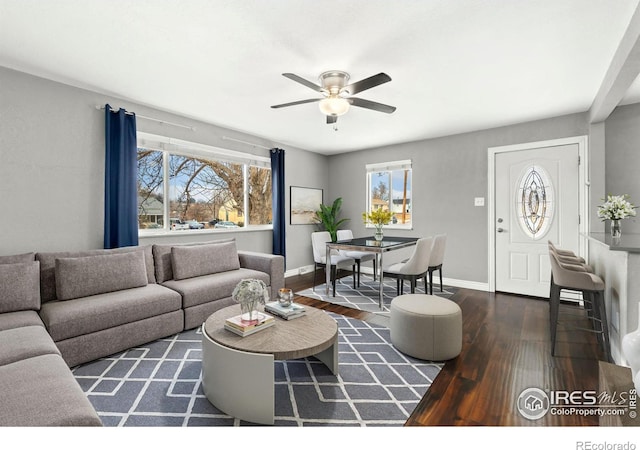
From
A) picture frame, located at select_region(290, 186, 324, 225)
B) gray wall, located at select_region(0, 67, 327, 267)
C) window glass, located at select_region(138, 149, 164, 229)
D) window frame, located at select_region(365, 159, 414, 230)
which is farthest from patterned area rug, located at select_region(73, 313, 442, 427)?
picture frame, located at select_region(290, 186, 324, 225)

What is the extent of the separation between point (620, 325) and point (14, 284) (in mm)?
4470

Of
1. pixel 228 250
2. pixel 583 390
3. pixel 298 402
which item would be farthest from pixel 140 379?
pixel 583 390

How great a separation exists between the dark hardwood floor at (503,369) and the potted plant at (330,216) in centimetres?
244

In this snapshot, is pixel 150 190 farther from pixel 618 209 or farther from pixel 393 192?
pixel 618 209

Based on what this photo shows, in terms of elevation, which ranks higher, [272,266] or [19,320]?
[272,266]

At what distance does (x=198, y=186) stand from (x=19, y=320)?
2.40 metres

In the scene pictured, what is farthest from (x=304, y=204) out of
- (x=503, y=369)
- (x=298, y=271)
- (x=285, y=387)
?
(x=503, y=369)

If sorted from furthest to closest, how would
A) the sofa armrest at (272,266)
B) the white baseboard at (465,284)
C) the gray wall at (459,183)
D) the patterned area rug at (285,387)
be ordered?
the white baseboard at (465,284) → the gray wall at (459,183) → the sofa armrest at (272,266) → the patterned area rug at (285,387)

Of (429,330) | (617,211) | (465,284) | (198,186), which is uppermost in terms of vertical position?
(198,186)

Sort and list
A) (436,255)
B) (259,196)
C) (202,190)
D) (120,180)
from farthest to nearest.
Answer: (259,196) → (202,190) → (436,255) → (120,180)

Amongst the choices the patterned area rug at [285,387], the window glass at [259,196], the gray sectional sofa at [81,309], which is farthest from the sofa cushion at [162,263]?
the window glass at [259,196]

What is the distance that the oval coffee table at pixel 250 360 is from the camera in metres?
1.61

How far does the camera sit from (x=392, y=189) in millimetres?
5398

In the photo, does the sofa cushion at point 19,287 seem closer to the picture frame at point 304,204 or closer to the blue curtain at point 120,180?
the blue curtain at point 120,180
